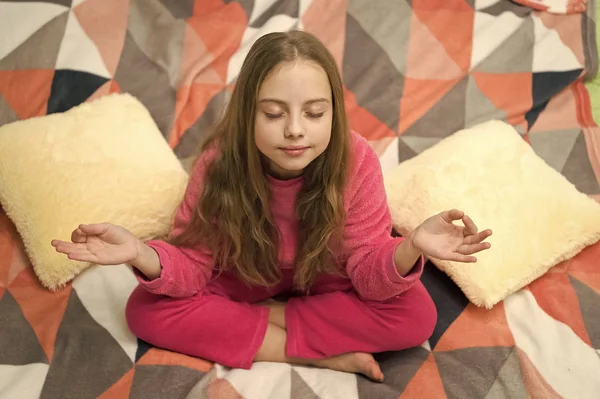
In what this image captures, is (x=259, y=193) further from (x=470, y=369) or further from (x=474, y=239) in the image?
(x=470, y=369)

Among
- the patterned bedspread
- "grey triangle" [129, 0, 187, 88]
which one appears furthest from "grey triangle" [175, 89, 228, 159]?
"grey triangle" [129, 0, 187, 88]

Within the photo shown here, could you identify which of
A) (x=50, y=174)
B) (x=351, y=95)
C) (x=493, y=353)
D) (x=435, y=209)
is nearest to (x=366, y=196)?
(x=435, y=209)

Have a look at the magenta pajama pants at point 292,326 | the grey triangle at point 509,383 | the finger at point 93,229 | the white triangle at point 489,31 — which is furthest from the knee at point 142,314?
the white triangle at point 489,31

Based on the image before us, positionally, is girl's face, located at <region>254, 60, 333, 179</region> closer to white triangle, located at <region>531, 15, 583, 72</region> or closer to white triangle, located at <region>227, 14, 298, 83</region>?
white triangle, located at <region>227, 14, 298, 83</region>

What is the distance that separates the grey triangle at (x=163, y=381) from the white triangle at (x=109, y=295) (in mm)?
63

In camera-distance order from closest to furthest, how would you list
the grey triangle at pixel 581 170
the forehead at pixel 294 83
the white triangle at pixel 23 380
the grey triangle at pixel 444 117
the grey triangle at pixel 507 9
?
the forehead at pixel 294 83 → the white triangle at pixel 23 380 → the grey triangle at pixel 581 170 → the grey triangle at pixel 444 117 → the grey triangle at pixel 507 9

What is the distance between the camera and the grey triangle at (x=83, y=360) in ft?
3.25

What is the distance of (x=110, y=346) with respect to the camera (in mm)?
1051

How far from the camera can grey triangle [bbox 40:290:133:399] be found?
3.25ft

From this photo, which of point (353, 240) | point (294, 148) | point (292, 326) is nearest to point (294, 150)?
point (294, 148)

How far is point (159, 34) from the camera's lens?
4.80 feet

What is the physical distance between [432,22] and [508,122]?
0.97ft

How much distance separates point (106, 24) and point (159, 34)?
12 cm

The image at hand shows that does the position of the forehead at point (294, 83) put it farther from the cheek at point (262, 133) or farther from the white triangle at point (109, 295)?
the white triangle at point (109, 295)
